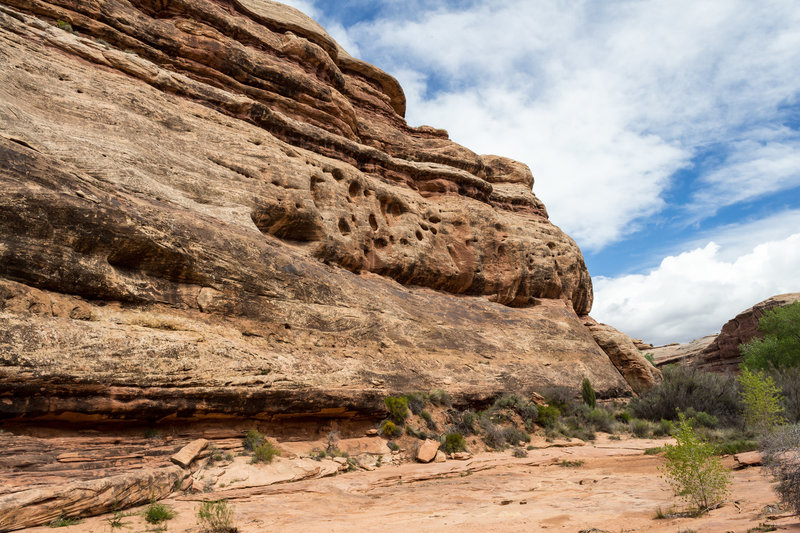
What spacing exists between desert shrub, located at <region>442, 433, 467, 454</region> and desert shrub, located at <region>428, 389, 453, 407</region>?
5.99ft

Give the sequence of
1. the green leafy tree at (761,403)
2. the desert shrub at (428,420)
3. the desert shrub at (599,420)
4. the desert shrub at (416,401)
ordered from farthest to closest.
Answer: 1. the desert shrub at (599,420)
2. the desert shrub at (416,401)
3. the desert shrub at (428,420)
4. the green leafy tree at (761,403)

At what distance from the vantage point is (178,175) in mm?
16250

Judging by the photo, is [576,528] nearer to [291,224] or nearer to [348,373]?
[348,373]

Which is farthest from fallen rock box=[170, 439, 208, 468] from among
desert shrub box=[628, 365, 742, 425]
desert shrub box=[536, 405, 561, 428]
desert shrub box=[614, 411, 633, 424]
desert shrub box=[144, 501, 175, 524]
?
desert shrub box=[628, 365, 742, 425]

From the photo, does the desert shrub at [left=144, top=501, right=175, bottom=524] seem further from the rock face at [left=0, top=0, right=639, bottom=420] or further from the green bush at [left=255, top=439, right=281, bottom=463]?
the green bush at [left=255, top=439, right=281, bottom=463]

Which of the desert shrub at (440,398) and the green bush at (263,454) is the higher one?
the desert shrub at (440,398)

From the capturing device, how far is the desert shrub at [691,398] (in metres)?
21.1

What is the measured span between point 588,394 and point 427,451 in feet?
39.7

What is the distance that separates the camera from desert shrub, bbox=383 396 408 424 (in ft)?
49.8

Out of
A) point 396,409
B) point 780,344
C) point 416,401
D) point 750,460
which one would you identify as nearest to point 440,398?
point 416,401

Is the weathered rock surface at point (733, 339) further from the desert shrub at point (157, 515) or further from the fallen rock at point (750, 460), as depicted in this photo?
the desert shrub at point (157, 515)

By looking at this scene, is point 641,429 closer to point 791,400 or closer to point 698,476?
point 791,400

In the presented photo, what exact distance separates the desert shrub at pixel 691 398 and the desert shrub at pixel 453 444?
12.2 m

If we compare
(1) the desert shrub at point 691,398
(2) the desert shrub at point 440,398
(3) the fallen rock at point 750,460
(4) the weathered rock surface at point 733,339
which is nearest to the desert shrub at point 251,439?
(2) the desert shrub at point 440,398
